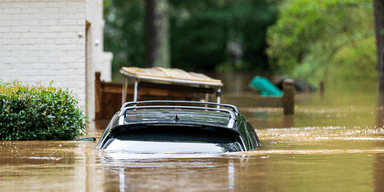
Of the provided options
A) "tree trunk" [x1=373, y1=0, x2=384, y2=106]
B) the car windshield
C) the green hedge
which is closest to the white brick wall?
the green hedge

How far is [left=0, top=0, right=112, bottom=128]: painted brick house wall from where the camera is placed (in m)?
12.8

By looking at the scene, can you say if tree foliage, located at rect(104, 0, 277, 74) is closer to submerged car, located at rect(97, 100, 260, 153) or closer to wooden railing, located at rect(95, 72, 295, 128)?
wooden railing, located at rect(95, 72, 295, 128)

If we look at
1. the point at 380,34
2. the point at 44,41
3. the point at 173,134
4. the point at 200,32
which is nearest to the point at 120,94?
the point at 44,41

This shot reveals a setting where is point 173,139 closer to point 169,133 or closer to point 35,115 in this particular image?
point 169,133

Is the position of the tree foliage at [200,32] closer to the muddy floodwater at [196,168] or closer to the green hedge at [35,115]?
the green hedge at [35,115]

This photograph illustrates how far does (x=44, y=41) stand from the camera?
1291cm

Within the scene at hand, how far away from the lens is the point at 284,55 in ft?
154

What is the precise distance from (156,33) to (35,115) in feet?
85.5

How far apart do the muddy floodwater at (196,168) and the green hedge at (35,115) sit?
34 cm

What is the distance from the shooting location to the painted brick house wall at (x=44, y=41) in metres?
12.8

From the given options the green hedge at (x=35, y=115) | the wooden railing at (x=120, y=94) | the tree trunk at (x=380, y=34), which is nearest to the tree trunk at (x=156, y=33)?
the tree trunk at (x=380, y=34)

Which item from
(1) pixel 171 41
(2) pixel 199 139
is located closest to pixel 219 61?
(1) pixel 171 41

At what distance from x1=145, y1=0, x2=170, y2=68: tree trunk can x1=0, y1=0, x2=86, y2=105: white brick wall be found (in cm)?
2271

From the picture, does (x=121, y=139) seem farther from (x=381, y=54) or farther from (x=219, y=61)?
(x=219, y=61)
